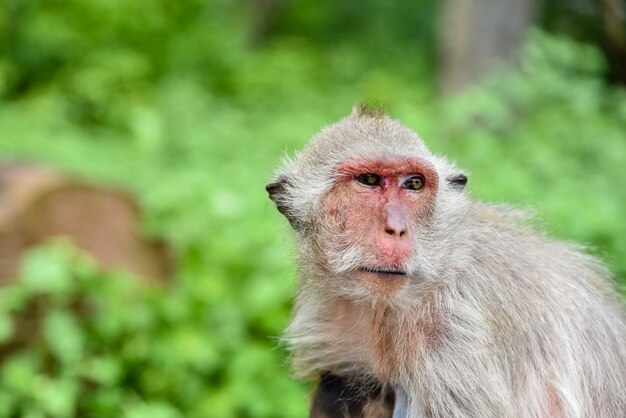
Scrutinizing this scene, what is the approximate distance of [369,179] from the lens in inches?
163

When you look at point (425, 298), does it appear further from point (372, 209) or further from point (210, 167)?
point (210, 167)

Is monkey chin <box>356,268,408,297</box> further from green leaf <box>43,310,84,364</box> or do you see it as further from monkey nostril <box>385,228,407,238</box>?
green leaf <box>43,310,84,364</box>

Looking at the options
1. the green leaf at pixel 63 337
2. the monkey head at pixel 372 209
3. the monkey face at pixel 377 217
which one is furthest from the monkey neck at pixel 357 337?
the green leaf at pixel 63 337

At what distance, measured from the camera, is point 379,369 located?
14.6 ft

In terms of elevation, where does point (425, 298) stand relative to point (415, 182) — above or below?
below

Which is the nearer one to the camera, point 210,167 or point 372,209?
point 372,209

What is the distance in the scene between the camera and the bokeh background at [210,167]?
6531 mm

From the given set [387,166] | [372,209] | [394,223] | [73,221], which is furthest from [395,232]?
[73,221]

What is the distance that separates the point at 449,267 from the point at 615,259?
243 centimetres

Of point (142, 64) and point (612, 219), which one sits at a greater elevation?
point (142, 64)

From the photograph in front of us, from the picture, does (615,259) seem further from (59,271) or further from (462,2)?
(462,2)

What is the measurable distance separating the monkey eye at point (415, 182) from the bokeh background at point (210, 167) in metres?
0.77

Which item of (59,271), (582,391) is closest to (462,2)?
(59,271)

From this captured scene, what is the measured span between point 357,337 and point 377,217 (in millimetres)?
709
